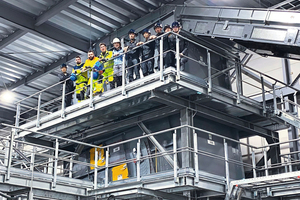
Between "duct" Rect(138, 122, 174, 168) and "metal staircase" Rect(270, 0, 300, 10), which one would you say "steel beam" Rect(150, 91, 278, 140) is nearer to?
"duct" Rect(138, 122, 174, 168)

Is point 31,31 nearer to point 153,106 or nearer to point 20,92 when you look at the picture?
point 153,106

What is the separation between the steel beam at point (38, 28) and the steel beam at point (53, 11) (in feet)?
0.95

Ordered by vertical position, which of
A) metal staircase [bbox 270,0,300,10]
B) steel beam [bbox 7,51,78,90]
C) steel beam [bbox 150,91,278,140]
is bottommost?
steel beam [bbox 150,91,278,140]

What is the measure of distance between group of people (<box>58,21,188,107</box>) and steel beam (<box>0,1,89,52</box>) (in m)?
2.08

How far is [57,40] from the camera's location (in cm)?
1672

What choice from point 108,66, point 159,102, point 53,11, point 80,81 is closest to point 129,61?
point 108,66

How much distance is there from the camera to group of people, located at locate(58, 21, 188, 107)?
1301cm

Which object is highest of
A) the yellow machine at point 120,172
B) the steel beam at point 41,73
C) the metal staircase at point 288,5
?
the metal staircase at point 288,5

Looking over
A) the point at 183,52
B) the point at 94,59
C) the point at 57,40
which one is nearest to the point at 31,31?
the point at 57,40

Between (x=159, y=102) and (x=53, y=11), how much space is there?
5202mm

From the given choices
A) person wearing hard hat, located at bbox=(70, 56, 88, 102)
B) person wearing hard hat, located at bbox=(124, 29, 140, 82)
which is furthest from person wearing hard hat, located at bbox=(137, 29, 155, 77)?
person wearing hard hat, located at bbox=(70, 56, 88, 102)

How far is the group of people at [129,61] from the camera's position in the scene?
13.0m

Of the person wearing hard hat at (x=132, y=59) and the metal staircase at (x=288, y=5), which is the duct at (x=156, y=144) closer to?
the person wearing hard hat at (x=132, y=59)

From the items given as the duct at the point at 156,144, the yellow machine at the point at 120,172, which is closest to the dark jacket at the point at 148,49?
the duct at the point at 156,144
